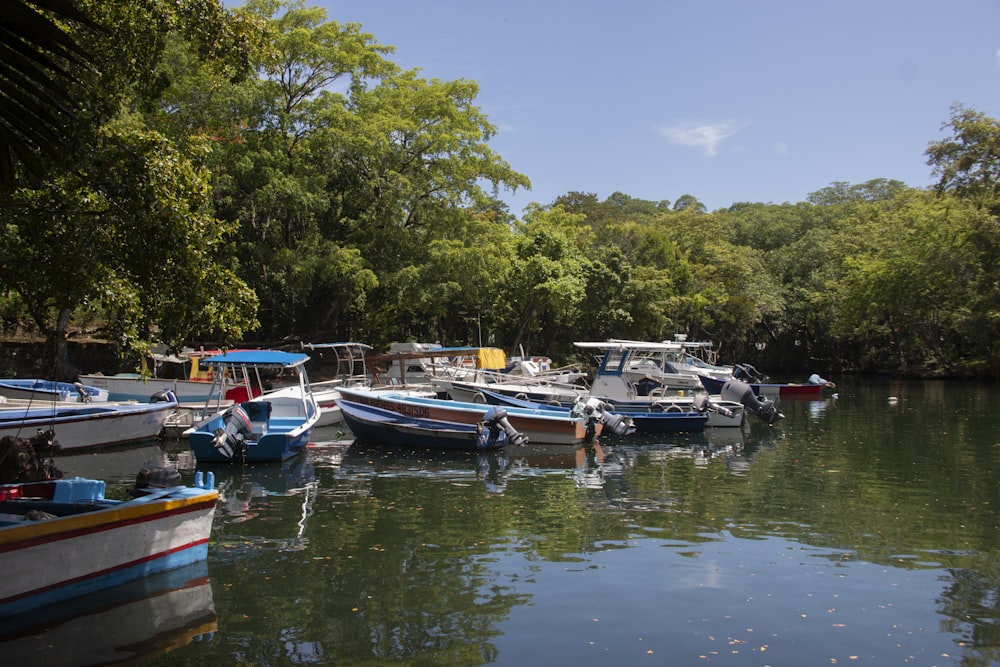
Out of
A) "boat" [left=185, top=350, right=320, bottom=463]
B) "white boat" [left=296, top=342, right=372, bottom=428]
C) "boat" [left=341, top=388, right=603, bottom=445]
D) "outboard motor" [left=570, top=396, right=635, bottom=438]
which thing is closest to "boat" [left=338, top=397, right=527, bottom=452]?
"boat" [left=341, top=388, right=603, bottom=445]

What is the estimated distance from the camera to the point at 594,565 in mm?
10547

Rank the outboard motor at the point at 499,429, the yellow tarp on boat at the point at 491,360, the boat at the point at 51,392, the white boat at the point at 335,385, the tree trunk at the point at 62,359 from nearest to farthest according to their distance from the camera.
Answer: the outboard motor at the point at 499,429, the boat at the point at 51,392, the tree trunk at the point at 62,359, the white boat at the point at 335,385, the yellow tarp on boat at the point at 491,360

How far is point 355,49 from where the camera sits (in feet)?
113

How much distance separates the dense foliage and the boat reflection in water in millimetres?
3352

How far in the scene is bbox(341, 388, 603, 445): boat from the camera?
21.1 meters

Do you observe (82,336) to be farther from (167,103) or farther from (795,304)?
(795,304)

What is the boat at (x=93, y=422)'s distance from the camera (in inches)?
732

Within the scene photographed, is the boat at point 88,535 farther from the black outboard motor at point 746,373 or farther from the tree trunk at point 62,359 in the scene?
the black outboard motor at point 746,373

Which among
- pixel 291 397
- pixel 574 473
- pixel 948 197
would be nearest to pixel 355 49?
pixel 291 397

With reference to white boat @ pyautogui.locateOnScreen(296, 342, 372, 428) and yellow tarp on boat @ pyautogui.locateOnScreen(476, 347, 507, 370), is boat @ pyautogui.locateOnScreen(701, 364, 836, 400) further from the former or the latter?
white boat @ pyautogui.locateOnScreen(296, 342, 372, 428)

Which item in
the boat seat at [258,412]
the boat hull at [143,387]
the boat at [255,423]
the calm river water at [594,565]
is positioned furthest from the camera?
the boat hull at [143,387]

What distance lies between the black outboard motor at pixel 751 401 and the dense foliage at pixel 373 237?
12805 mm

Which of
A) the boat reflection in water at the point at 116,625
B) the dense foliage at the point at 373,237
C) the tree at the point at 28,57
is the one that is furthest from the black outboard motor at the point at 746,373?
the tree at the point at 28,57

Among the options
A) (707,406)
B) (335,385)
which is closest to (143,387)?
(335,385)
